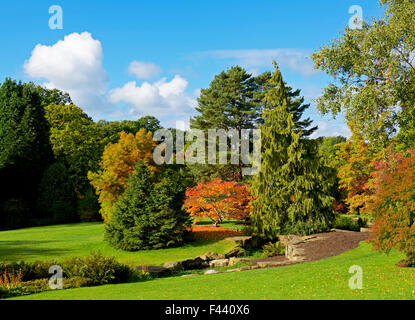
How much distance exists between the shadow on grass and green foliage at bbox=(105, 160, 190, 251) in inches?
119

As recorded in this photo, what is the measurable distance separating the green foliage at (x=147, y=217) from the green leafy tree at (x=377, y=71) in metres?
9.52

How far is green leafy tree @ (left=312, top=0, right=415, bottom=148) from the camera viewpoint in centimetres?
1577

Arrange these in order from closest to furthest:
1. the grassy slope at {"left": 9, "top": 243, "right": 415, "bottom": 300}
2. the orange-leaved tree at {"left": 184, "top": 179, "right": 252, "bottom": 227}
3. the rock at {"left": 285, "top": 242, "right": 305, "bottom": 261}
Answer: the grassy slope at {"left": 9, "top": 243, "right": 415, "bottom": 300} < the rock at {"left": 285, "top": 242, "right": 305, "bottom": 261} < the orange-leaved tree at {"left": 184, "top": 179, "right": 252, "bottom": 227}

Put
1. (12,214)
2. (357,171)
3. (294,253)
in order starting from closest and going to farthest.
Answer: (294,253)
(357,171)
(12,214)

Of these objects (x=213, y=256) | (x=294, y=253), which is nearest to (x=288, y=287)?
(x=294, y=253)

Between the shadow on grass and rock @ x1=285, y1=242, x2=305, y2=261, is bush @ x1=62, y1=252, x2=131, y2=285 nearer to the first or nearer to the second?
the shadow on grass

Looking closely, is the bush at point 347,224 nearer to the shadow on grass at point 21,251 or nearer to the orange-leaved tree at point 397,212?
the orange-leaved tree at point 397,212

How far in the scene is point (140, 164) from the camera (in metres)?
21.6

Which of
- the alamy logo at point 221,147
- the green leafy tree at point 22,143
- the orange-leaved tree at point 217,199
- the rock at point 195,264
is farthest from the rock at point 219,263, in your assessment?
the green leafy tree at point 22,143

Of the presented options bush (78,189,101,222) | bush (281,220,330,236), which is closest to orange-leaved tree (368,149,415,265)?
bush (281,220,330,236)

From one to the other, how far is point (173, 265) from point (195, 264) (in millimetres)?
1415

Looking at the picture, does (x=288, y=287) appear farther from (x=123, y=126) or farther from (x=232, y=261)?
(x=123, y=126)

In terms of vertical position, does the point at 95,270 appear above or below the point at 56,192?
below

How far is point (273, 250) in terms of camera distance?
2033 centimetres
